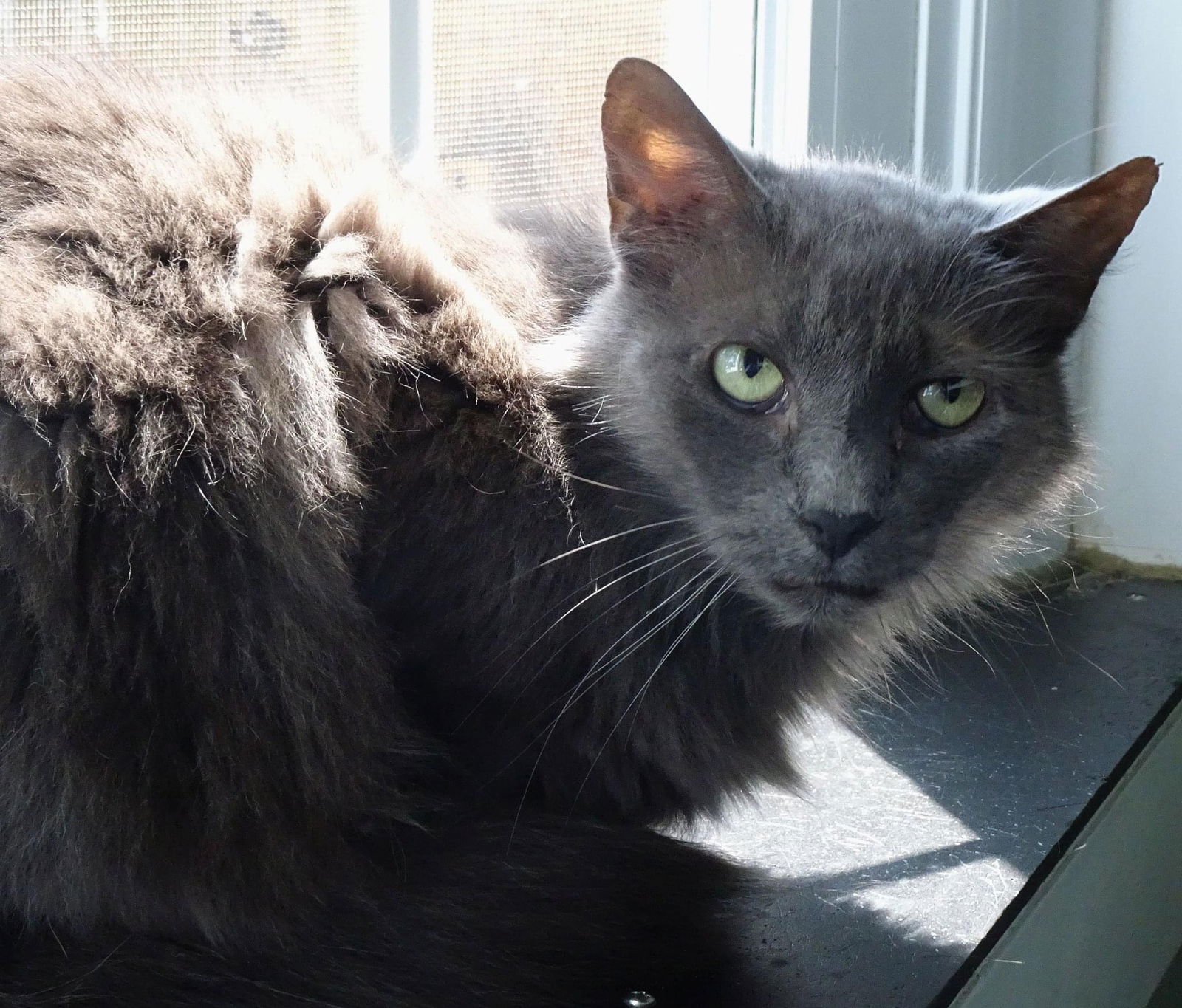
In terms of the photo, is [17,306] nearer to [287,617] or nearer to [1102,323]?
[287,617]

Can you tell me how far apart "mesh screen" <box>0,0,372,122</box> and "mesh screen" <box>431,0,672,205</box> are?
12 cm

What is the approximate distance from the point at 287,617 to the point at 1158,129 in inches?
67.2

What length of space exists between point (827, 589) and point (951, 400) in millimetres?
204

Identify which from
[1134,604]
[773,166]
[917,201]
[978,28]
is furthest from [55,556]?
[1134,604]

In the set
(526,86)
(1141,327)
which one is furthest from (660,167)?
(1141,327)

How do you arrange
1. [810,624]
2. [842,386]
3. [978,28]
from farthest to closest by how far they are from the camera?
[978,28] < [810,624] < [842,386]

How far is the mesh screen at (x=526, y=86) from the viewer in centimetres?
147

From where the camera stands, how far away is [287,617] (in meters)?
0.98

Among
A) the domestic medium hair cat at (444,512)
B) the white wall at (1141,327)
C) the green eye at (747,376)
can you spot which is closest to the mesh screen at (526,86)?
the domestic medium hair cat at (444,512)

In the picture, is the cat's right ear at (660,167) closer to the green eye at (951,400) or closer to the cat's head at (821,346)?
the cat's head at (821,346)

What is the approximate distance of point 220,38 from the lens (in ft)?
4.40

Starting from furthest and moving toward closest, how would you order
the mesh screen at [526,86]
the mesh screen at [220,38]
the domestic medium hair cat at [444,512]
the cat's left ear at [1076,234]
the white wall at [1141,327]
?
the white wall at [1141,327], the mesh screen at [526,86], the mesh screen at [220,38], the cat's left ear at [1076,234], the domestic medium hair cat at [444,512]

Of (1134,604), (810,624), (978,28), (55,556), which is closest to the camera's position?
(55,556)

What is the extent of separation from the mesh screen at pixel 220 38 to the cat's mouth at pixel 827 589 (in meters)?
0.69
